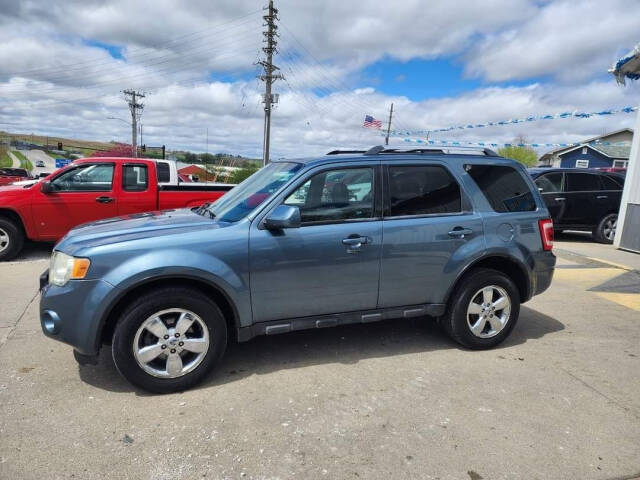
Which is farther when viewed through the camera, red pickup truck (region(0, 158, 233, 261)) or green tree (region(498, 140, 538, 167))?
green tree (region(498, 140, 538, 167))

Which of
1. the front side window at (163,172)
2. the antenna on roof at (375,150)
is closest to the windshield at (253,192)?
the antenna on roof at (375,150)

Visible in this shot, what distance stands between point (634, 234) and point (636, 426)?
319 inches

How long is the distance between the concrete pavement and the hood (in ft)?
3.50

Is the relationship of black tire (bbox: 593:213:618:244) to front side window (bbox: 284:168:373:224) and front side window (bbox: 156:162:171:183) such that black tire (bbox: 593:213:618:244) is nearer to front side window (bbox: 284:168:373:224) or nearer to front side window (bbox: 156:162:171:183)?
front side window (bbox: 284:168:373:224)

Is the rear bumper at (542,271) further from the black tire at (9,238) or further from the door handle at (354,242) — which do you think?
the black tire at (9,238)

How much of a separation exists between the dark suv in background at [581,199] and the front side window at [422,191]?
7477 mm

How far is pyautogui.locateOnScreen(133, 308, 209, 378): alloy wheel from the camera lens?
312cm

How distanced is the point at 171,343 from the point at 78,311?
0.65 meters

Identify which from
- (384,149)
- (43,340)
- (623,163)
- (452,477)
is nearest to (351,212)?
(384,149)

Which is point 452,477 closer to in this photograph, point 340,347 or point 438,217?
point 340,347

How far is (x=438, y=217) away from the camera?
3.91 m

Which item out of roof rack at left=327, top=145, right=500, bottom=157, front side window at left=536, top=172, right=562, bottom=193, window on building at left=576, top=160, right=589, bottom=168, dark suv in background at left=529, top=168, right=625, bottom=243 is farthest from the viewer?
window on building at left=576, top=160, right=589, bottom=168

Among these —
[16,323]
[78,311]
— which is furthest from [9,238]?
[78,311]

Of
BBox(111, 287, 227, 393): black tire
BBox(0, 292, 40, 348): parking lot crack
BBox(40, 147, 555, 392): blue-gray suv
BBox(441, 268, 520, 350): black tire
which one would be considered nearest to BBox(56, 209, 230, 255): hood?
BBox(40, 147, 555, 392): blue-gray suv
